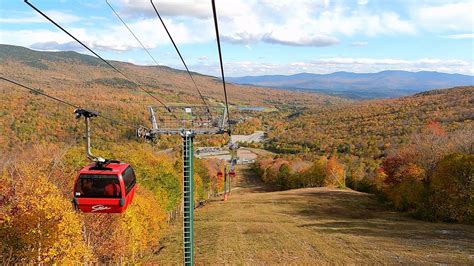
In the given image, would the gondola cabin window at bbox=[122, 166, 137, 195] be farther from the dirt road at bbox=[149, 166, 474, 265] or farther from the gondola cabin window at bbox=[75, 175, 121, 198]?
the dirt road at bbox=[149, 166, 474, 265]

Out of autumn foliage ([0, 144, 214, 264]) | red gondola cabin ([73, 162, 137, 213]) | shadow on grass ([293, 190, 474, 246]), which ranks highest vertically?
red gondola cabin ([73, 162, 137, 213])

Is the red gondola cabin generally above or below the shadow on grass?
above

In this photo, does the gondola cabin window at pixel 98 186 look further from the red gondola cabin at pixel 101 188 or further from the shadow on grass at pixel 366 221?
the shadow on grass at pixel 366 221

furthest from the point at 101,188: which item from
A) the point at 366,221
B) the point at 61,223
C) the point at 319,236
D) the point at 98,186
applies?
the point at 366,221

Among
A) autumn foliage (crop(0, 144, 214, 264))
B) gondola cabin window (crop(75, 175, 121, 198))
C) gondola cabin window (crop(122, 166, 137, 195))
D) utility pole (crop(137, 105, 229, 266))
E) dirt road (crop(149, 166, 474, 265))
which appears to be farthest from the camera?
dirt road (crop(149, 166, 474, 265))

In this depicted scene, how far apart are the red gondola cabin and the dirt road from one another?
28.2 m

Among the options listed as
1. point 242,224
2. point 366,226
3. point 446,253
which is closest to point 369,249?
point 446,253

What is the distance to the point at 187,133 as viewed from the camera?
2517 cm

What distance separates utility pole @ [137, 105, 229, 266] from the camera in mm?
23734

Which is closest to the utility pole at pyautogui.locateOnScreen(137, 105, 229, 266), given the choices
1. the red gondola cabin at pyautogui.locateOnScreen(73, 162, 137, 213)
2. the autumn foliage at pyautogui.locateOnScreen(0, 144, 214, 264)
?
the red gondola cabin at pyautogui.locateOnScreen(73, 162, 137, 213)

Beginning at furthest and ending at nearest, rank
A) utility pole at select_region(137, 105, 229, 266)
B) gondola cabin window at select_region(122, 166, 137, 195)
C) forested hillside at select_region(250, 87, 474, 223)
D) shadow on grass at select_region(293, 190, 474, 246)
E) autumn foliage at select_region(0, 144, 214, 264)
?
1. forested hillside at select_region(250, 87, 474, 223)
2. shadow on grass at select_region(293, 190, 474, 246)
3. autumn foliage at select_region(0, 144, 214, 264)
4. utility pole at select_region(137, 105, 229, 266)
5. gondola cabin window at select_region(122, 166, 137, 195)

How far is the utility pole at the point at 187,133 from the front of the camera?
23734 mm

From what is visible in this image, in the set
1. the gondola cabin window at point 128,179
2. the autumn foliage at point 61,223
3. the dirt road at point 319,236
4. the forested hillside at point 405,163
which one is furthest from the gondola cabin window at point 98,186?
the forested hillside at point 405,163

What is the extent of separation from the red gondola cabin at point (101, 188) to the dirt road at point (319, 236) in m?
28.2
